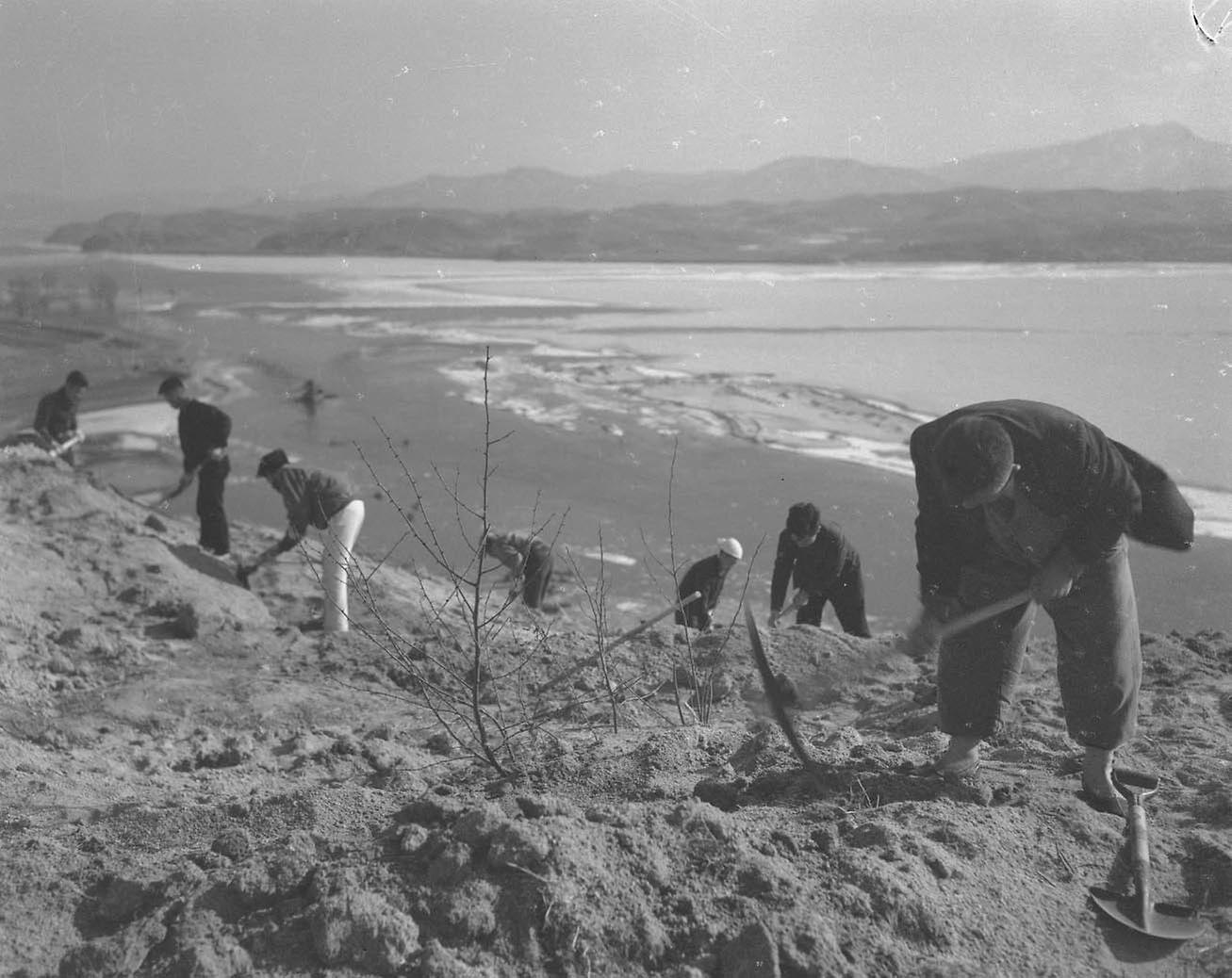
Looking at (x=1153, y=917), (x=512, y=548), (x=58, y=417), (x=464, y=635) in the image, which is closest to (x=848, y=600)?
(x=512, y=548)

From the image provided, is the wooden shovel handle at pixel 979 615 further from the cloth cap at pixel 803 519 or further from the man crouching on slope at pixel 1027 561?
the cloth cap at pixel 803 519

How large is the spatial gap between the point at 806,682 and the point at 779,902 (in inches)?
124

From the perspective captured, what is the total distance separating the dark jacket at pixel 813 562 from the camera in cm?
609

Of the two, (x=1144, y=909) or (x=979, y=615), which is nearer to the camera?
(x=1144, y=909)

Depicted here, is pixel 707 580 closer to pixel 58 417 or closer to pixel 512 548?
pixel 512 548

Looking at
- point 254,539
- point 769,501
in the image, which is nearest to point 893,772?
point 769,501

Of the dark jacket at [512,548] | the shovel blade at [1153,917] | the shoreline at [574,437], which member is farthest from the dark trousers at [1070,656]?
the shoreline at [574,437]

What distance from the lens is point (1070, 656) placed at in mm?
3508

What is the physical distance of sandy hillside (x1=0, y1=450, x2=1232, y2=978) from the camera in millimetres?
2562

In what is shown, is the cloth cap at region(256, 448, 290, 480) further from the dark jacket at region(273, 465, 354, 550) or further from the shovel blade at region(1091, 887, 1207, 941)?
the shovel blade at region(1091, 887, 1207, 941)

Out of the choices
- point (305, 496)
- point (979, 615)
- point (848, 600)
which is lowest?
point (848, 600)

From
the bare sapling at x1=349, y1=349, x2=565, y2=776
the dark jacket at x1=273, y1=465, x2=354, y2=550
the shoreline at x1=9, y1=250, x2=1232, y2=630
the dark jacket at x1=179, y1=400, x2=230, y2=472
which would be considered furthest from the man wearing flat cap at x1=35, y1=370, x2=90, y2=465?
the dark jacket at x1=273, y1=465, x2=354, y2=550

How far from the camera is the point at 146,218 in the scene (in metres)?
12.5

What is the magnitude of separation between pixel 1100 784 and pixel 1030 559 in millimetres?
774
